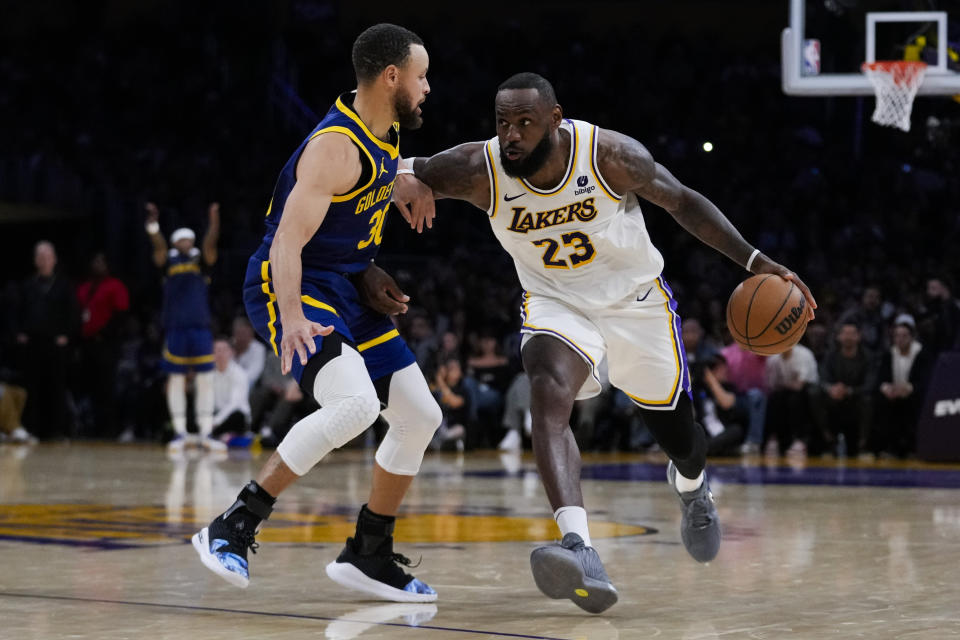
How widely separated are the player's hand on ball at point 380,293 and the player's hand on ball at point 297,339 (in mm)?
377

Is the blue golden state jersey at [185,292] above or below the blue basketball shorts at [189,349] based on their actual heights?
above

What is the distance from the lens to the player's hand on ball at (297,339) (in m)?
4.34

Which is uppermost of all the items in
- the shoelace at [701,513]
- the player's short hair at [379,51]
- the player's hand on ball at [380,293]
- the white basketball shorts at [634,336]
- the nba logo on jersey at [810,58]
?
the nba logo on jersey at [810,58]

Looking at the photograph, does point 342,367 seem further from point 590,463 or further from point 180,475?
point 590,463

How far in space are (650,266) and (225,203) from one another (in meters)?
14.6

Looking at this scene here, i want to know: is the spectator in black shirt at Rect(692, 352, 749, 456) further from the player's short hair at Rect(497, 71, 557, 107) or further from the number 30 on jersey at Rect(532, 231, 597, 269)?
the player's short hair at Rect(497, 71, 557, 107)

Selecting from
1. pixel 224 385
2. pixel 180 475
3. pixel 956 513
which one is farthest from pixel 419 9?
pixel 956 513

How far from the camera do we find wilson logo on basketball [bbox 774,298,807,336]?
16.9ft

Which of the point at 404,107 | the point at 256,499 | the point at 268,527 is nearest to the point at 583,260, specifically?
the point at 404,107

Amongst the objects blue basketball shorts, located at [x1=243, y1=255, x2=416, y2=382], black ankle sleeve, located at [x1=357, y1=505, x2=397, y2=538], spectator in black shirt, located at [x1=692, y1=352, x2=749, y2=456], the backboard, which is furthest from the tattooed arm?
spectator in black shirt, located at [x1=692, y1=352, x2=749, y2=456]

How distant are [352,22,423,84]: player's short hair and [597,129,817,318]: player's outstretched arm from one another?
0.78 metres

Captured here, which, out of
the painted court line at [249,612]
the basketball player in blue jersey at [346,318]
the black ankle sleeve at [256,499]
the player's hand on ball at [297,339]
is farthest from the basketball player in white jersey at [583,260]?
the black ankle sleeve at [256,499]

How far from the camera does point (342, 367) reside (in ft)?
14.6

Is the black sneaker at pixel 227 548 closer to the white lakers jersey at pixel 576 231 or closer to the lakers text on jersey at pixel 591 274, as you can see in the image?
the lakers text on jersey at pixel 591 274
